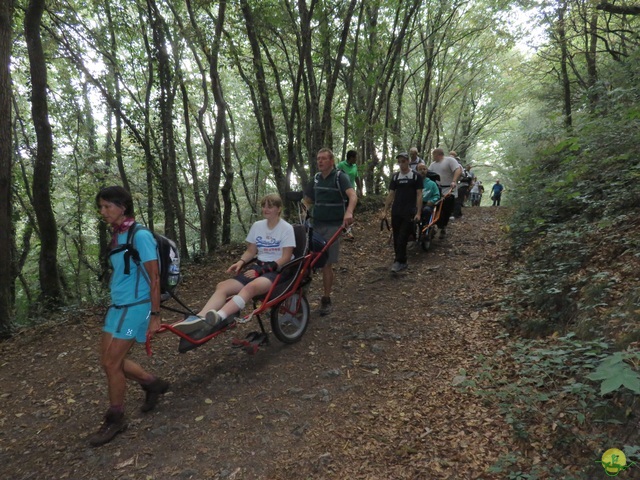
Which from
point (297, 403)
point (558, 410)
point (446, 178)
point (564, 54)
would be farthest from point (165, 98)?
point (564, 54)

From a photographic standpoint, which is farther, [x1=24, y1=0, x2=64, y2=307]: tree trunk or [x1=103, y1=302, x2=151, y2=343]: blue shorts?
[x1=24, y1=0, x2=64, y2=307]: tree trunk

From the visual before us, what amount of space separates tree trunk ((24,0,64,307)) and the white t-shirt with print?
4966mm

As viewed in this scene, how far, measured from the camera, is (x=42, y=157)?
21.7ft

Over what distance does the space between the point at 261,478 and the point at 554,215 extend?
609cm

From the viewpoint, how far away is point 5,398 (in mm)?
4148

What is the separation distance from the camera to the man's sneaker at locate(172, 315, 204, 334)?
10.6ft

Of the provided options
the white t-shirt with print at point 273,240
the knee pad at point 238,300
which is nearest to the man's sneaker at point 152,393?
the knee pad at point 238,300

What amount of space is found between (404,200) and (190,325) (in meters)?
4.29

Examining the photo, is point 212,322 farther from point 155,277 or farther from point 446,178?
point 446,178

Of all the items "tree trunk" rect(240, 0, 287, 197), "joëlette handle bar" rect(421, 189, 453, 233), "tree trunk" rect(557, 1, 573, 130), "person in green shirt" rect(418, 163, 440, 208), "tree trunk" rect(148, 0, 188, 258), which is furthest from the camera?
"tree trunk" rect(557, 1, 573, 130)

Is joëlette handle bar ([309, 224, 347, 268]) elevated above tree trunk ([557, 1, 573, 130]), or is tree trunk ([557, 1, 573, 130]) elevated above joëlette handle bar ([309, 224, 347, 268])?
tree trunk ([557, 1, 573, 130])

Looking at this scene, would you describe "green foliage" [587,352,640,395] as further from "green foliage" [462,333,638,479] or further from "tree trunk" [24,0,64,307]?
"tree trunk" [24,0,64,307]

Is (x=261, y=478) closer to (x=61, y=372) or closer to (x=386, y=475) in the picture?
(x=386, y=475)

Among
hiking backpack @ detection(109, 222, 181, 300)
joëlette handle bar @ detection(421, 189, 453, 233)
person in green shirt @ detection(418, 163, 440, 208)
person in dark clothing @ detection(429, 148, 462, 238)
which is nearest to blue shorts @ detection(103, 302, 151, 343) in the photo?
hiking backpack @ detection(109, 222, 181, 300)
